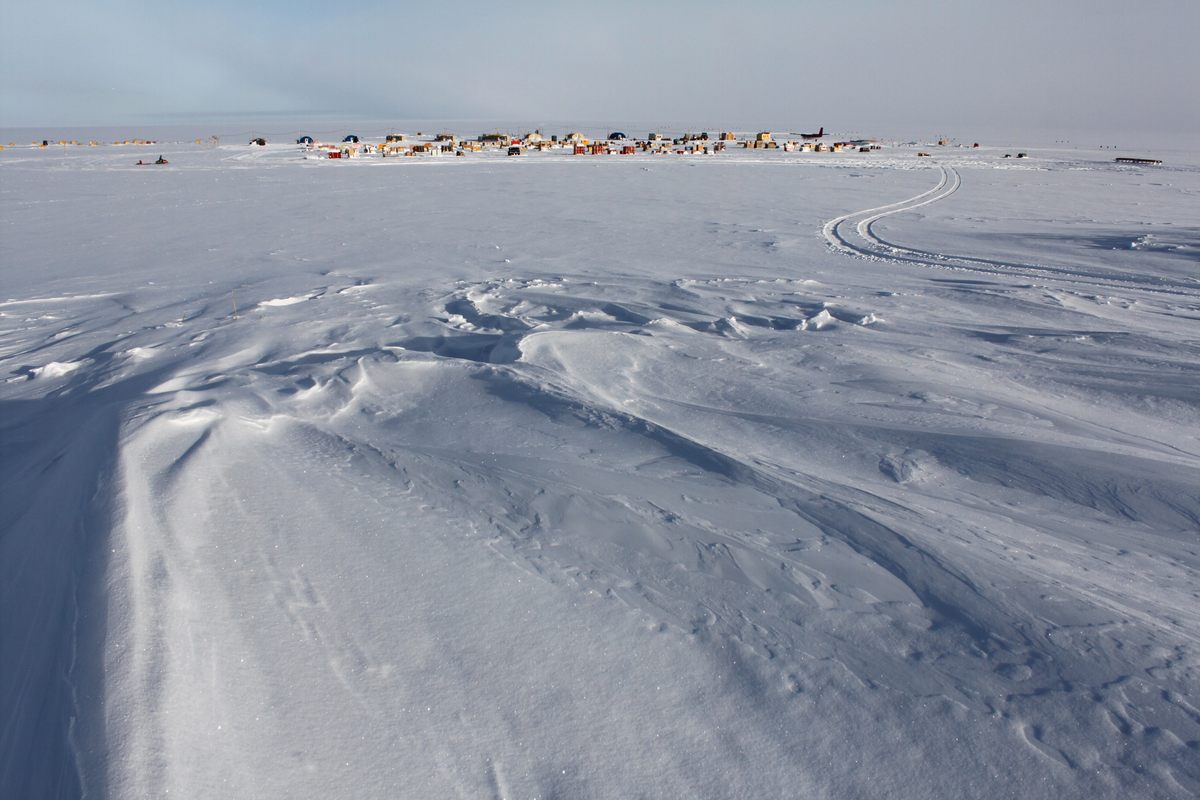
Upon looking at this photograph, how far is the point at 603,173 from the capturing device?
61.5 ft

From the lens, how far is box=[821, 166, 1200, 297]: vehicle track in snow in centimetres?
644

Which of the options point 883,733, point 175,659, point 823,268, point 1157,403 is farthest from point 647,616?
point 823,268

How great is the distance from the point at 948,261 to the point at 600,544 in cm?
665

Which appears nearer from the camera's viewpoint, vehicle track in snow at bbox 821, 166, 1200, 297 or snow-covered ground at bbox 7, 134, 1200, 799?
snow-covered ground at bbox 7, 134, 1200, 799

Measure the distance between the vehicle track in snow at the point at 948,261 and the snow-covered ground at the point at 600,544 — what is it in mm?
496

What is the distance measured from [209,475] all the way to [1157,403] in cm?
463

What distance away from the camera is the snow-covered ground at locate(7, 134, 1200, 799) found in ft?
5.63

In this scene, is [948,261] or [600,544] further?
[948,261]

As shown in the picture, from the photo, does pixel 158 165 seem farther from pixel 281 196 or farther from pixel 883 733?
pixel 883 733

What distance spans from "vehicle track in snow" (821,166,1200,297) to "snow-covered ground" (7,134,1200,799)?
0.50 metres

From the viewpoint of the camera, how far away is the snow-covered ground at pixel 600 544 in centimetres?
172

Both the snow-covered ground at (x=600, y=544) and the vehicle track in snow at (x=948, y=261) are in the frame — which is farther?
the vehicle track in snow at (x=948, y=261)

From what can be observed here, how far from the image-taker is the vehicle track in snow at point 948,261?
6.44 metres

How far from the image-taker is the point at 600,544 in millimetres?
2535
